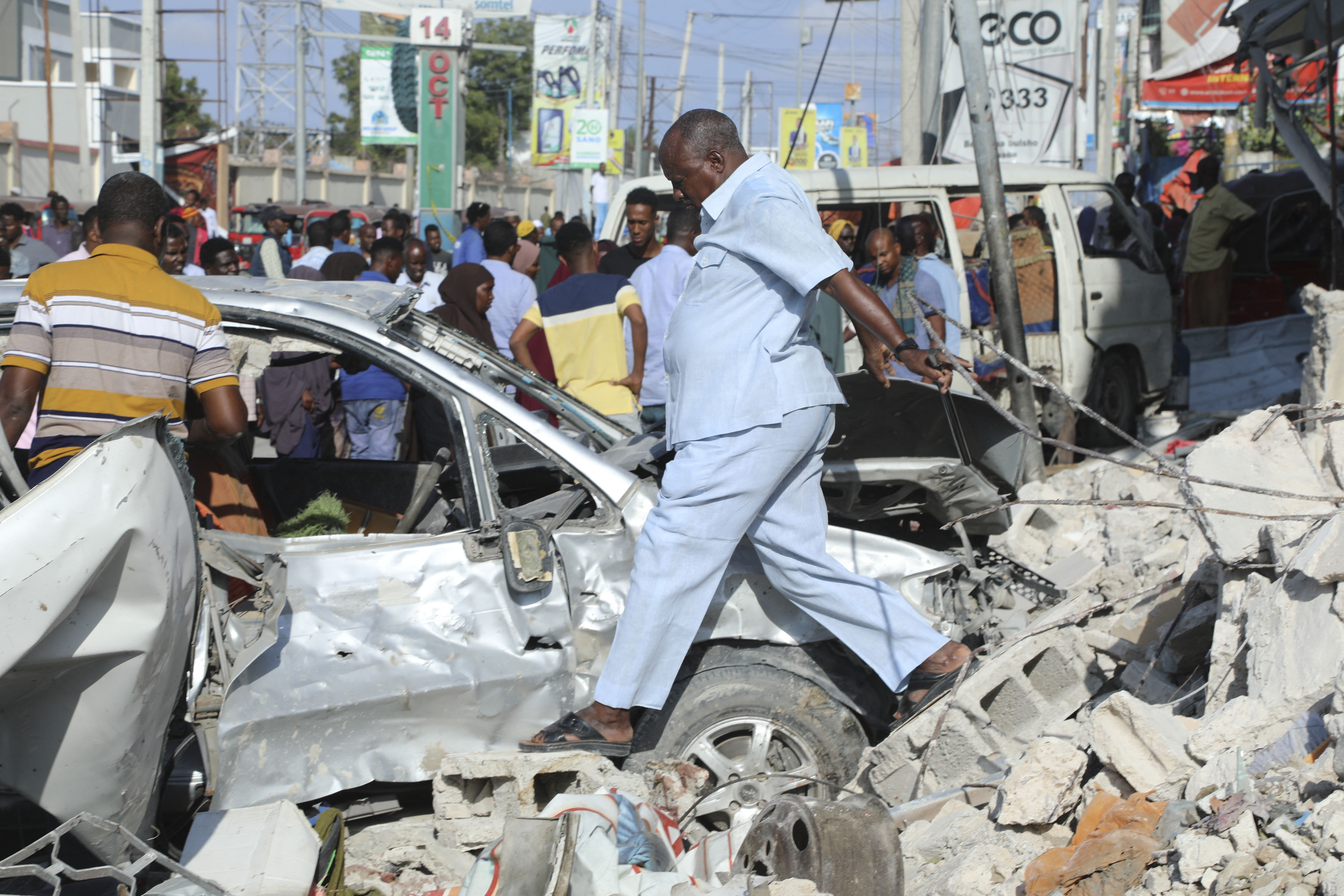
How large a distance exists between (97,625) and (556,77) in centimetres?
3437

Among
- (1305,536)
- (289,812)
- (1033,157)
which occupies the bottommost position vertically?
(289,812)

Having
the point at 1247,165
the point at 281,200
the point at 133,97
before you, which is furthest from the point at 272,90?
the point at 1247,165

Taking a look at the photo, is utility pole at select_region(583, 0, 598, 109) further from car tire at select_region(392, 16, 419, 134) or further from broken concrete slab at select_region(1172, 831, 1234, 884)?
broken concrete slab at select_region(1172, 831, 1234, 884)

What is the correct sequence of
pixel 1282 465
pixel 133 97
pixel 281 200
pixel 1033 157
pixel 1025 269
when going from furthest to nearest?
pixel 281 200
pixel 133 97
pixel 1033 157
pixel 1025 269
pixel 1282 465

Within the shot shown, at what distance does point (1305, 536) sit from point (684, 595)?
1661 millimetres

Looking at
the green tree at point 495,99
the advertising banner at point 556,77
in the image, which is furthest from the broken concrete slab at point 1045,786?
the green tree at point 495,99

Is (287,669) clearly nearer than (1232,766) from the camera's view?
No

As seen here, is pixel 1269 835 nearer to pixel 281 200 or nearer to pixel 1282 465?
pixel 1282 465

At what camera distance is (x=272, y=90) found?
45594mm

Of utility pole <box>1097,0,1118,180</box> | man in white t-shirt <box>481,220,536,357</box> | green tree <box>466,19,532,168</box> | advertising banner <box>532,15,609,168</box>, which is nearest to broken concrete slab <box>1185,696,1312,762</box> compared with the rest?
man in white t-shirt <box>481,220,536,357</box>

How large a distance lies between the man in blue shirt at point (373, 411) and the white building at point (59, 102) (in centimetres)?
2640

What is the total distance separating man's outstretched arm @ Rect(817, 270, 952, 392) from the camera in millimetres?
2900

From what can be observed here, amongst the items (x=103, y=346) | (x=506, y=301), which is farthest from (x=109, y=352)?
(x=506, y=301)

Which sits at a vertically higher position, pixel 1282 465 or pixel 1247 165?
pixel 1247 165
